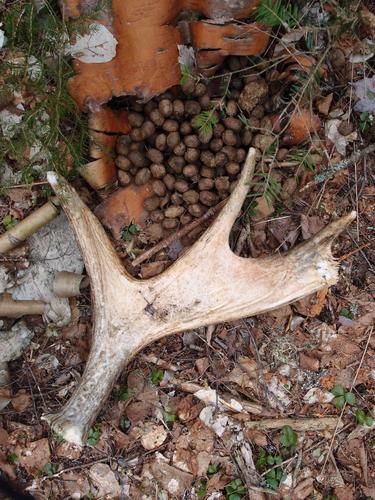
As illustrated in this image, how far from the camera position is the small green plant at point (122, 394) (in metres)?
3.01

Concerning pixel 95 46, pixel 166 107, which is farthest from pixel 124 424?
pixel 95 46

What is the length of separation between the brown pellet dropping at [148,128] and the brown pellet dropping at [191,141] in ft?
0.55

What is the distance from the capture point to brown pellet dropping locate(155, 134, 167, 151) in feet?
9.34

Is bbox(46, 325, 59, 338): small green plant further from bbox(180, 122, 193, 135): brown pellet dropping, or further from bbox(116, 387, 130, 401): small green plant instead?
bbox(180, 122, 193, 135): brown pellet dropping

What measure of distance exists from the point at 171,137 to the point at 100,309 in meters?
0.89

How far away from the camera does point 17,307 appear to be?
9.96 ft

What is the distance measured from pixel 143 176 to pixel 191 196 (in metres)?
0.26

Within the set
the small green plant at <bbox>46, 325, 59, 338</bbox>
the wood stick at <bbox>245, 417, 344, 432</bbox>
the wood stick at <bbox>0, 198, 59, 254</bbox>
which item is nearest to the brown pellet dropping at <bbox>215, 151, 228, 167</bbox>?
the wood stick at <bbox>0, 198, 59, 254</bbox>

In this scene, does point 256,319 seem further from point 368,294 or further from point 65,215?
point 65,215

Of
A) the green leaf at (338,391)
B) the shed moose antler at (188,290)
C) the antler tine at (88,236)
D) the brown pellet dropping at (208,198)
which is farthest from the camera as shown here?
the green leaf at (338,391)

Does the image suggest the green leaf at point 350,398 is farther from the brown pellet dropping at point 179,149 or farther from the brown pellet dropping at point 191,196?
the brown pellet dropping at point 179,149

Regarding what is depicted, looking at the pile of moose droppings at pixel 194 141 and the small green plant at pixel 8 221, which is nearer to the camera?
the pile of moose droppings at pixel 194 141

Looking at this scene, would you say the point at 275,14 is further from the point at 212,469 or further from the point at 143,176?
the point at 212,469

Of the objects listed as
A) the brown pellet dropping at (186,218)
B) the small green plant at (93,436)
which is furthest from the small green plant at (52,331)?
the brown pellet dropping at (186,218)
